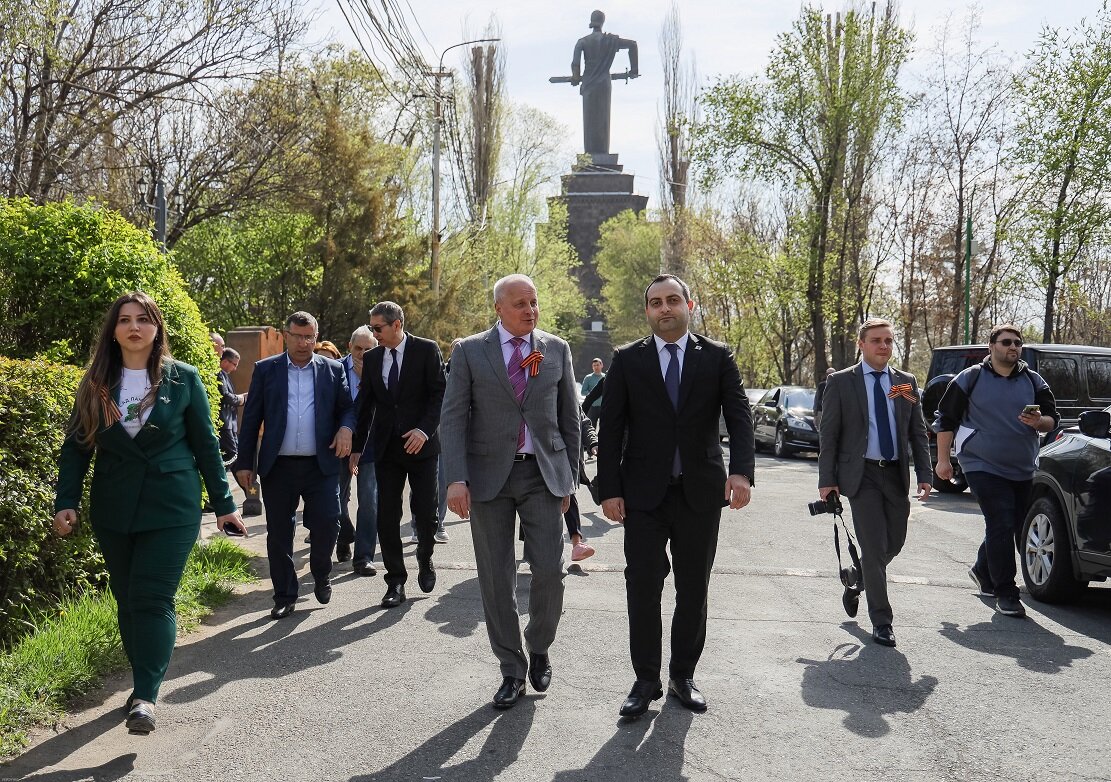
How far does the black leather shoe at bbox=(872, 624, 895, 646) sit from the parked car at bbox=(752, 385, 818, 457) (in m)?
16.9

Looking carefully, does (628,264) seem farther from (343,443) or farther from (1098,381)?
(343,443)

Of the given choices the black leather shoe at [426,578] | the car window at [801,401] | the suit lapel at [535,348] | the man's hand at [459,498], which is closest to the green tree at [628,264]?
the car window at [801,401]

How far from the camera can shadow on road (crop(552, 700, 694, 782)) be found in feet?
14.0

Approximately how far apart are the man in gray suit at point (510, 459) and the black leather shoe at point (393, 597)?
7.26 ft

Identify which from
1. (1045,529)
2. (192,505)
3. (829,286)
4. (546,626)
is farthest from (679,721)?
(829,286)

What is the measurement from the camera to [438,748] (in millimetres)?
4602

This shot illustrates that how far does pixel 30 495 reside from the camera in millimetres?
5770

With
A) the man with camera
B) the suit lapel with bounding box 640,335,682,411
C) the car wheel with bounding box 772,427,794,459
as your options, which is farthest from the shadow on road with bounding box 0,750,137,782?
the car wheel with bounding box 772,427,794,459

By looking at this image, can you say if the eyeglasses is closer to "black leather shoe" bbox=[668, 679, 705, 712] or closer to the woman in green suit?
the woman in green suit

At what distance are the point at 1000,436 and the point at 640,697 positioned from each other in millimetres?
4107

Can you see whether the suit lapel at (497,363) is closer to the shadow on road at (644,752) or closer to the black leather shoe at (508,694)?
the black leather shoe at (508,694)

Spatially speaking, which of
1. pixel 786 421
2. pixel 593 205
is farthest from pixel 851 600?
pixel 593 205

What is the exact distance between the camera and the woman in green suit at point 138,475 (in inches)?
191

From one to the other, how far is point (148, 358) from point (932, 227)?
1495 inches
